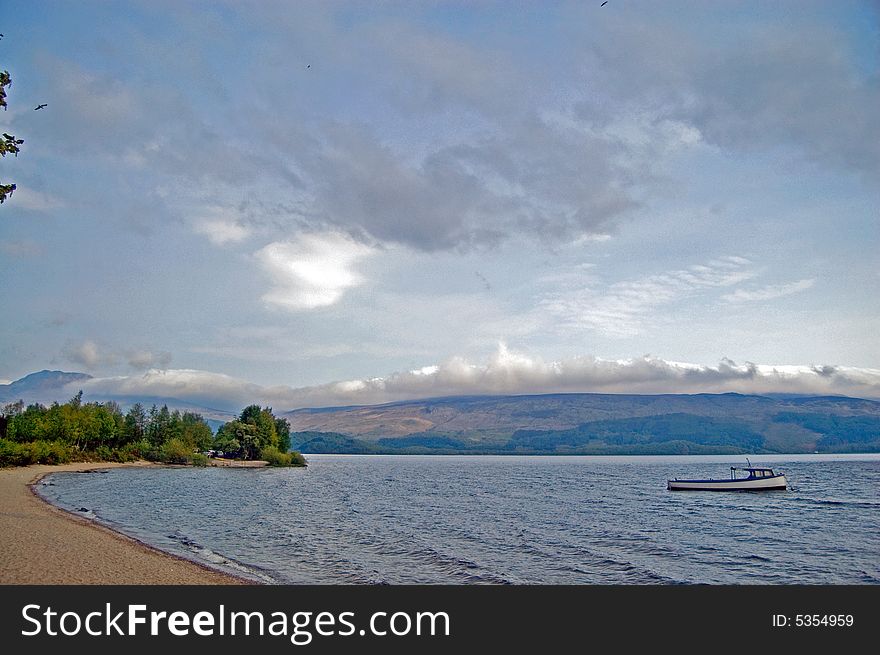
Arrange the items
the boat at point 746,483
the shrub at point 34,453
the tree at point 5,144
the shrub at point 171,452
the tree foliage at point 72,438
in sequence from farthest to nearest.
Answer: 1. the shrub at point 171,452
2. the tree foliage at point 72,438
3. the shrub at point 34,453
4. the boat at point 746,483
5. the tree at point 5,144

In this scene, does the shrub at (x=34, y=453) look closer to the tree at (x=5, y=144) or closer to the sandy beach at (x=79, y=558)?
the sandy beach at (x=79, y=558)

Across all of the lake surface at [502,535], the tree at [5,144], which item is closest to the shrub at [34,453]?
the lake surface at [502,535]

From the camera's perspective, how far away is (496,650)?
18203 mm

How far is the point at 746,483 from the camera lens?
10744 centimetres

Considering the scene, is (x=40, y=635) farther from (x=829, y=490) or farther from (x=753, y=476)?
(x=829, y=490)

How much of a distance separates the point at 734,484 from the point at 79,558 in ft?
353

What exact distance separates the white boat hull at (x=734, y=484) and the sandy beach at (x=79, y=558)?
322 ft

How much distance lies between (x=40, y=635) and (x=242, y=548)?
28.0 metres

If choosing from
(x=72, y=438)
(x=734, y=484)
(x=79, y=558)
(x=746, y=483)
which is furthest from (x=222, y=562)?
(x=72, y=438)

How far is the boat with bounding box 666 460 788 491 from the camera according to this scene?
349 feet

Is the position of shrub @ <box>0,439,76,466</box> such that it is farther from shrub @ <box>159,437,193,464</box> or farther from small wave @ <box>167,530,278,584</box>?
small wave @ <box>167,530,278,584</box>

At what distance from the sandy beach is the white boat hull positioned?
9818cm

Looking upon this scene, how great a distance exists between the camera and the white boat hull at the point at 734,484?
349ft

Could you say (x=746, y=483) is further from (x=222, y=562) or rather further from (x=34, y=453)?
(x=34, y=453)
